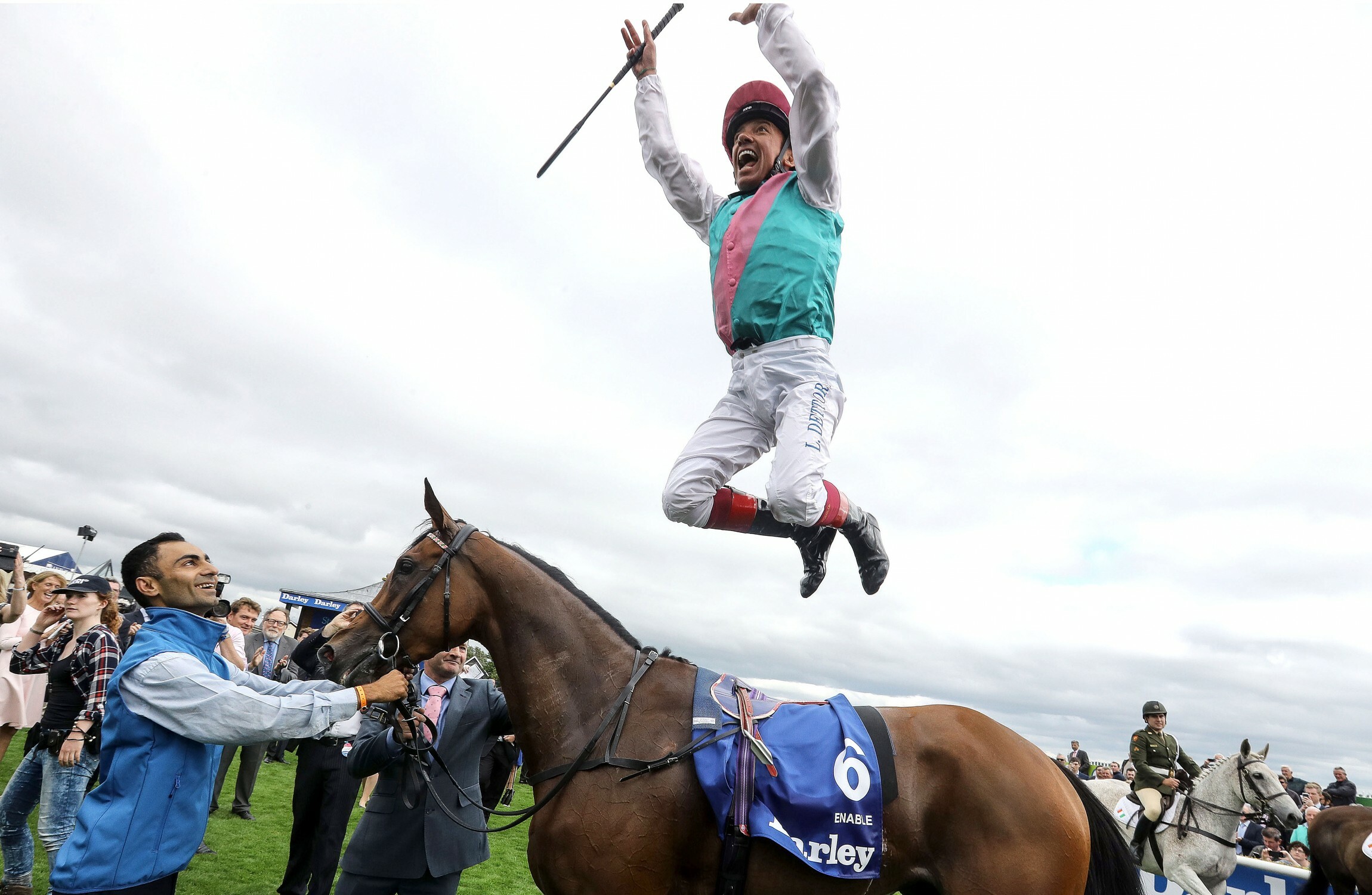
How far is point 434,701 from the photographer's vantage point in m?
4.86

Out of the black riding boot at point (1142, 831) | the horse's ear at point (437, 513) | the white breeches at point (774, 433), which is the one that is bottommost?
the black riding boot at point (1142, 831)

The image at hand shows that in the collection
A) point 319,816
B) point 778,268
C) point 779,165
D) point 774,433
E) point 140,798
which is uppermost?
point 779,165

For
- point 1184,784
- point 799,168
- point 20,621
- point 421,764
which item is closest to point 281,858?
point 20,621

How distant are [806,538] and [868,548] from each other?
288 millimetres

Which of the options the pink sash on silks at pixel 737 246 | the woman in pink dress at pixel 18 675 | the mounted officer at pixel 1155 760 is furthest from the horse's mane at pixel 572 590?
the mounted officer at pixel 1155 760

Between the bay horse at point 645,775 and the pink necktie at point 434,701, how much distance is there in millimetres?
1482

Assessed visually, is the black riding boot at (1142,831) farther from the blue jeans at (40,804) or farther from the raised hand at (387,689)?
the blue jeans at (40,804)

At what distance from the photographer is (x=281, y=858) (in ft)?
26.0

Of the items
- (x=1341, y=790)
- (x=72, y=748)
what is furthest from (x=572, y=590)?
(x=1341, y=790)

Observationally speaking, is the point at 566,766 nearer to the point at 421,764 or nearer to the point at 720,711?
the point at 720,711

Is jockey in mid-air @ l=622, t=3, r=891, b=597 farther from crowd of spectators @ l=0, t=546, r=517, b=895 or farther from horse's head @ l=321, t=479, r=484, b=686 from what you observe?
crowd of spectators @ l=0, t=546, r=517, b=895

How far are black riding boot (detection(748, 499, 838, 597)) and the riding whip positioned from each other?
200cm

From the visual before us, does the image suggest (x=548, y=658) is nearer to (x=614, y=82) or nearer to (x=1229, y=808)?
(x=614, y=82)

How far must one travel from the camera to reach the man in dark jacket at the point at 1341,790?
12867 millimetres
